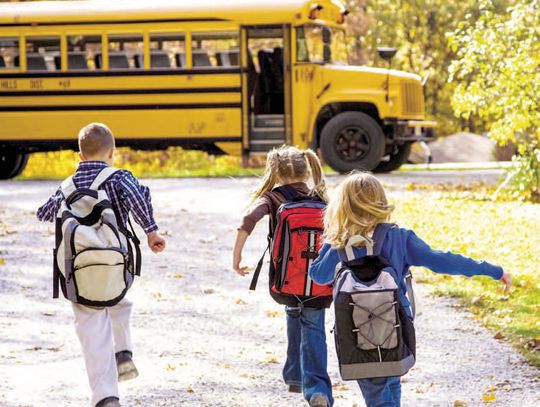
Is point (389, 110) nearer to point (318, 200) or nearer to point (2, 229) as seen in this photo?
point (2, 229)

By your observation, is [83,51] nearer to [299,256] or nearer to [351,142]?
[351,142]

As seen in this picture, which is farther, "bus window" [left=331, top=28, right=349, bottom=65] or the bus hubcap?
"bus window" [left=331, top=28, right=349, bottom=65]

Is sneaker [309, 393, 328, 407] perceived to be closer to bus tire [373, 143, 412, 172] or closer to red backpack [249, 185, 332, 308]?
red backpack [249, 185, 332, 308]

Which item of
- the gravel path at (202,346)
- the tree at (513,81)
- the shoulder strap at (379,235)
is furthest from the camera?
the tree at (513,81)

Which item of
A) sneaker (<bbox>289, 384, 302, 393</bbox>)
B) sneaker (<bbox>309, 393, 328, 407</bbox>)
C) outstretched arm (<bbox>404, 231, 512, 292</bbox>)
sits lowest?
sneaker (<bbox>289, 384, 302, 393</bbox>)

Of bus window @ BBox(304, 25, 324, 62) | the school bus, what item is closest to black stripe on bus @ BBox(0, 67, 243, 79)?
the school bus

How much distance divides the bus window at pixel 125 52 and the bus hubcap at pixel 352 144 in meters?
2.91

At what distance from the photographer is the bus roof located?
17.3 meters

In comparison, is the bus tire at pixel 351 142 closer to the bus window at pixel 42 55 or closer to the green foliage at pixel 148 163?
the green foliage at pixel 148 163

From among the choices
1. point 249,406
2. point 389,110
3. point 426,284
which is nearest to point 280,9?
point 389,110

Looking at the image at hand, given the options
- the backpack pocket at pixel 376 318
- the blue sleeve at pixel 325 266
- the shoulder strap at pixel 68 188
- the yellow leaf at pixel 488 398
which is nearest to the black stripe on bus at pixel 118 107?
the yellow leaf at pixel 488 398

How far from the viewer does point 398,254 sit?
4.25 metres

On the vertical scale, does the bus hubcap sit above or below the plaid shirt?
below

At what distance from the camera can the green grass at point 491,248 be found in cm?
708
